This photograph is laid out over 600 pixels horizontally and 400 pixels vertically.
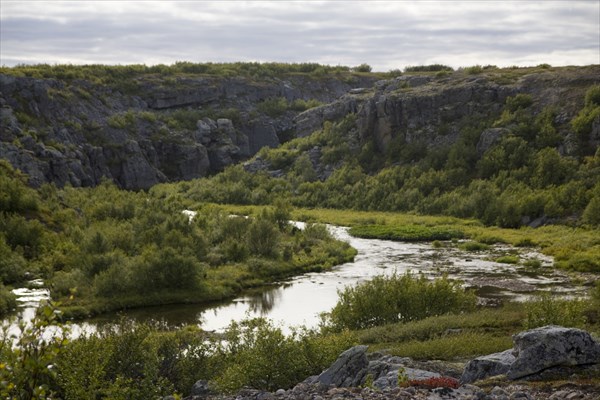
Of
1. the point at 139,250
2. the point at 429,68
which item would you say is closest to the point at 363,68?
the point at 429,68

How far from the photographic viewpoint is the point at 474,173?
94.6 meters

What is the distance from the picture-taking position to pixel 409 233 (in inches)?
2933

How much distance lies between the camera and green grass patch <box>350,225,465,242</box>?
73.1m

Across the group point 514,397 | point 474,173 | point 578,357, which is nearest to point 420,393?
point 514,397

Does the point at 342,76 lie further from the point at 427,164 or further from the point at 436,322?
the point at 436,322

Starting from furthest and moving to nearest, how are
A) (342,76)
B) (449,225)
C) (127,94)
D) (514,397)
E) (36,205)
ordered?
(342,76), (127,94), (449,225), (36,205), (514,397)

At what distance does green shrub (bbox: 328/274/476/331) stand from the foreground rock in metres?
13.6

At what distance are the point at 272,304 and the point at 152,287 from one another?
7.38 m

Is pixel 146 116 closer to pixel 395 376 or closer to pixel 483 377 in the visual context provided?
pixel 395 376

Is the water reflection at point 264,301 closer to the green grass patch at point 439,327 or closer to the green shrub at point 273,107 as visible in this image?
the green grass patch at point 439,327

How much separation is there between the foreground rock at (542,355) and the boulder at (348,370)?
2548mm

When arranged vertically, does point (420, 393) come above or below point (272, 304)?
above

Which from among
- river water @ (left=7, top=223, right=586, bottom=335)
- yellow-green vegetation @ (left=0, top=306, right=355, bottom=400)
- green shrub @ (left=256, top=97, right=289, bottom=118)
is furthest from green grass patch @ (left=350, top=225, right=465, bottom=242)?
green shrub @ (left=256, top=97, right=289, bottom=118)

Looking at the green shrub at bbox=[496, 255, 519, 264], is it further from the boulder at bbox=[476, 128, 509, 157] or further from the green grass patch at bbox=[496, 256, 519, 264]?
the boulder at bbox=[476, 128, 509, 157]
